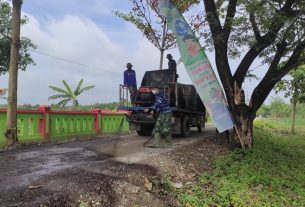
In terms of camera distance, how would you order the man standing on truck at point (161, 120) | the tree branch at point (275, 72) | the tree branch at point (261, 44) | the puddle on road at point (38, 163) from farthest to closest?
the man standing on truck at point (161, 120) < the tree branch at point (275, 72) < the tree branch at point (261, 44) < the puddle on road at point (38, 163)

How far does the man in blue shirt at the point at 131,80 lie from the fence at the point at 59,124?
4.15 feet

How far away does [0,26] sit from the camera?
2158cm

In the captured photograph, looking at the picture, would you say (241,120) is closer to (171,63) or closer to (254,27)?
(254,27)

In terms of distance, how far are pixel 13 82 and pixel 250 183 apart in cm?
777

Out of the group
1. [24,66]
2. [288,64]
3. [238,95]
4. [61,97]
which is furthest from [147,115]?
[61,97]

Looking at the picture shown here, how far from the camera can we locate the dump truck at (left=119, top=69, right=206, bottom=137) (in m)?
15.3

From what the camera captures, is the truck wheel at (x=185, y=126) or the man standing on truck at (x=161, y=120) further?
the truck wheel at (x=185, y=126)

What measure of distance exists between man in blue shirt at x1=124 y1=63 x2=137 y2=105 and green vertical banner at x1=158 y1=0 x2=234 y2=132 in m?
4.01

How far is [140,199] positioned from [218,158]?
4579 millimetres

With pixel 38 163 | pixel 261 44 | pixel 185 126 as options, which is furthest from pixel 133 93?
pixel 38 163

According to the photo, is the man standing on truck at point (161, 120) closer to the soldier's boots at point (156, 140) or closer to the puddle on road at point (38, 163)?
the soldier's boots at point (156, 140)

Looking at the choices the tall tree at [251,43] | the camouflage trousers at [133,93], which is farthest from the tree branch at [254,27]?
the camouflage trousers at [133,93]

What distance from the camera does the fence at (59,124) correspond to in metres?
13.7

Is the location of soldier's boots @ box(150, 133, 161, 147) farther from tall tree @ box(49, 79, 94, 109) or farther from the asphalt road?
tall tree @ box(49, 79, 94, 109)
